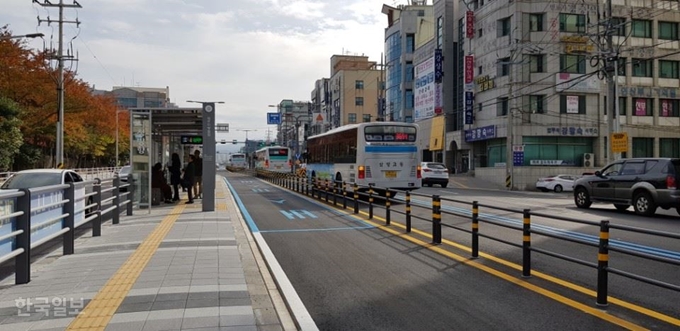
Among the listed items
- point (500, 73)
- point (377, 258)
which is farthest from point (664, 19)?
point (377, 258)

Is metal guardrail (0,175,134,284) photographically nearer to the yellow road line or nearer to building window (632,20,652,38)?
the yellow road line

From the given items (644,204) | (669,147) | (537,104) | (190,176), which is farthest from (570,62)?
(190,176)

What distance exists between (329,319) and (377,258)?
347cm

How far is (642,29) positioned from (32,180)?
4892 centimetres

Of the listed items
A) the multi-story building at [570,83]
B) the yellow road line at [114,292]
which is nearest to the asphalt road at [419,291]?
the yellow road line at [114,292]

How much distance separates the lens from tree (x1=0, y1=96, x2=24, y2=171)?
3366 centimetres

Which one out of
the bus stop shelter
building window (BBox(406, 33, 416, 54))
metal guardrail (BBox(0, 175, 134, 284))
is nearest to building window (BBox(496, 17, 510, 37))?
building window (BBox(406, 33, 416, 54))

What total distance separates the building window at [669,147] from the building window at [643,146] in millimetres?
849

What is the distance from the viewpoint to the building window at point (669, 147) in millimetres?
47875

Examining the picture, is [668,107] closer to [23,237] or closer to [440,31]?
[440,31]

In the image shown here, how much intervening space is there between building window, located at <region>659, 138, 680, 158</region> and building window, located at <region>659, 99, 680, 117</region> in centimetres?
221

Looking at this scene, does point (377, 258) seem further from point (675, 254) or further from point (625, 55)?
point (625, 55)

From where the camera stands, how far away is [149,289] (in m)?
6.70

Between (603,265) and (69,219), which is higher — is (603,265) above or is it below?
below
